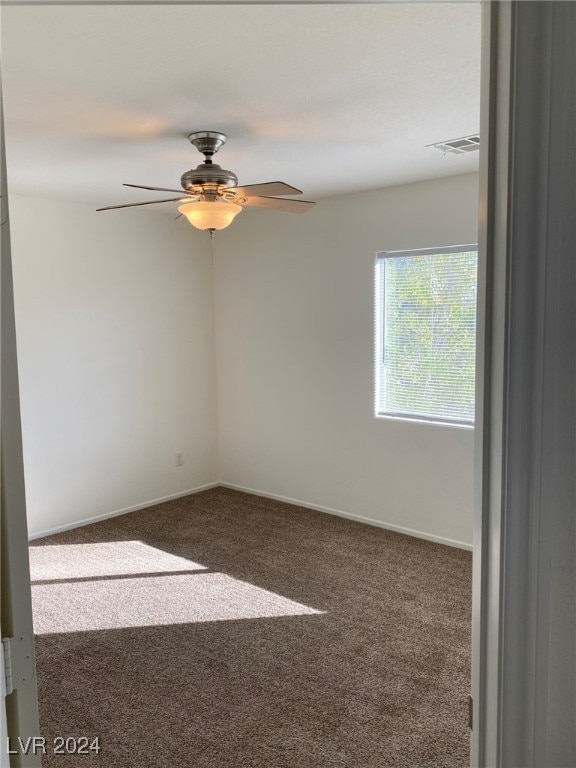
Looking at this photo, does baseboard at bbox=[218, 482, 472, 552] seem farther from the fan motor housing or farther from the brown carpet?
the fan motor housing

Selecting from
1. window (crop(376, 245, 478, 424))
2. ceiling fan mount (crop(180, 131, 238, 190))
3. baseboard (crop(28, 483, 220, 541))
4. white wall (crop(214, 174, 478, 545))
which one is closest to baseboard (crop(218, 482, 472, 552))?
white wall (crop(214, 174, 478, 545))

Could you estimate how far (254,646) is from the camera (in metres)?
3.15

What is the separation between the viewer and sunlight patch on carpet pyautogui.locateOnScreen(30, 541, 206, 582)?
411 cm

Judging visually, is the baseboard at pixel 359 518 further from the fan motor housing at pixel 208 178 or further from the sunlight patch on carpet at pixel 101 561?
the fan motor housing at pixel 208 178

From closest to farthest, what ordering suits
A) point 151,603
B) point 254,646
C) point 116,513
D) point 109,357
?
point 254,646, point 151,603, point 109,357, point 116,513

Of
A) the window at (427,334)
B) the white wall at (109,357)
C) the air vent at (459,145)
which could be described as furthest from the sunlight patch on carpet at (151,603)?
the air vent at (459,145)

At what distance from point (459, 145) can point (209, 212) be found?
1.43 m

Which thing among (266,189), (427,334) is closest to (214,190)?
(266,189)

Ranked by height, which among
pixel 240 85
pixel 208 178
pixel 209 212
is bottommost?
pixel 209 212

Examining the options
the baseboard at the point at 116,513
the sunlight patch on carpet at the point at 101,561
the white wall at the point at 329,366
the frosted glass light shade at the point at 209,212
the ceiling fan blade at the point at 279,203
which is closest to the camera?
the frosted glass light shade at the point at 209,212

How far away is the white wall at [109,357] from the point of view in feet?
15.3

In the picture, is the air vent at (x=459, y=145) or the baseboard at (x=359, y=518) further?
the baseboard at (x=359, y=518)

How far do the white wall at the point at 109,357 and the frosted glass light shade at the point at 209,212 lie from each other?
2046 millimetres

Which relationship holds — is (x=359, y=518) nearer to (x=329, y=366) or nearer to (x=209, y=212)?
(x=329, y=366)
